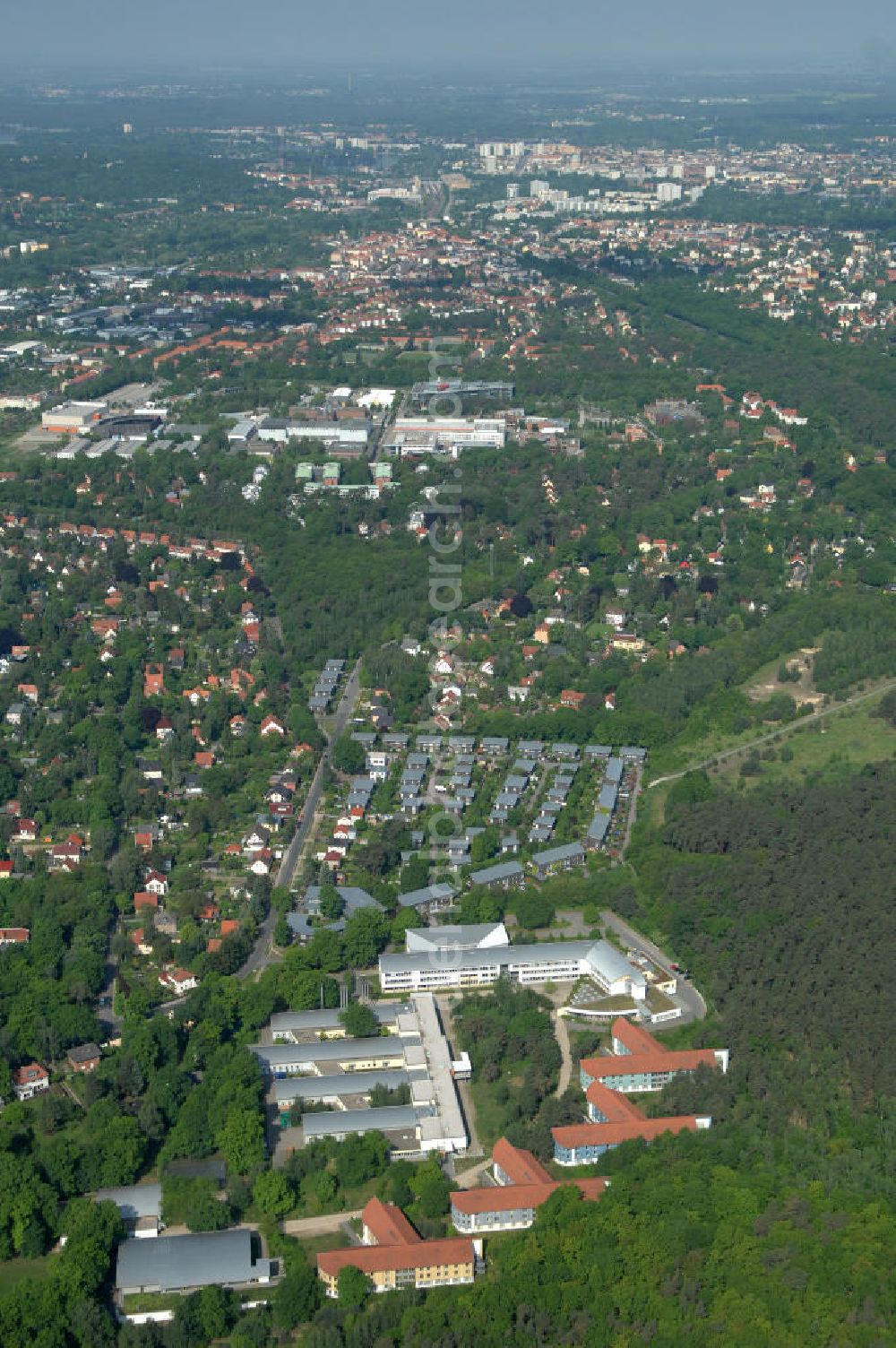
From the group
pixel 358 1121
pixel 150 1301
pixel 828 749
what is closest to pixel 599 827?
pixel 828 749

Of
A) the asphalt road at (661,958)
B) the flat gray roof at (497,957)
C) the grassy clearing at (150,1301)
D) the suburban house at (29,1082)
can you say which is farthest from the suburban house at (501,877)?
the grassy clearing at (150,1301)

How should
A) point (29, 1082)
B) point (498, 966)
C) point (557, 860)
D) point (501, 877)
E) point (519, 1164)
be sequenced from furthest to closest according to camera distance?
1. point (557, 860)
2. point (501, 877)
3. point (498, 966)
4. point (29, 1082)
5. point (519, 1164)

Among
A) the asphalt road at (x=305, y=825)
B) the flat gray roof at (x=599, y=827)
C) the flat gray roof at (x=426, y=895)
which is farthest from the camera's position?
the flat gray roof at (x=599, y=827)

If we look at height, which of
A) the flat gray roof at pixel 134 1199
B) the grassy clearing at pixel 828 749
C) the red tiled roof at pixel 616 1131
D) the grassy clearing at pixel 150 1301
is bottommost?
the grassy clearing at pixel 150 1301

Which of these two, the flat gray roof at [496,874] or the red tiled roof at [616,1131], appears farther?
the flat gray roof at [496,874]

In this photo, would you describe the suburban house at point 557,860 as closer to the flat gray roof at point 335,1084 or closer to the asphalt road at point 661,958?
the asphalt road at point 661,958

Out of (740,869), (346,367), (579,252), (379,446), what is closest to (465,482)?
(379,446)

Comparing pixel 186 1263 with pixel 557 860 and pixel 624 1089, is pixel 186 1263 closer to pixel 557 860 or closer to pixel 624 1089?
pixel 624 1089

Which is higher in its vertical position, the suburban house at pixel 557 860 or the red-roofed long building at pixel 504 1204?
the red-roofed long building at pixel 504 1204
